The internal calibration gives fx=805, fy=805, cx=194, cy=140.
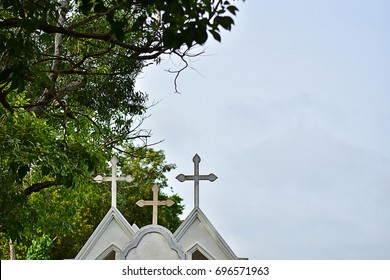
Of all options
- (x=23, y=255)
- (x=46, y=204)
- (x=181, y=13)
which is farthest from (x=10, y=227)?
(x=23, y=255)

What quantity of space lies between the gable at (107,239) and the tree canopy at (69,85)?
43.1 inches

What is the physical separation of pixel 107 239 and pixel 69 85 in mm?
4627

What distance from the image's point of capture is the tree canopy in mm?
7715

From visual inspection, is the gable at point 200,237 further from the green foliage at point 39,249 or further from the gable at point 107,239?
the green foliage at point 39,249

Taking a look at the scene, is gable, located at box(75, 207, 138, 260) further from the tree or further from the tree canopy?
the tree

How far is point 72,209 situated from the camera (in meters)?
25.1

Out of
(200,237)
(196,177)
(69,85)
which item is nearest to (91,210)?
(69,85)

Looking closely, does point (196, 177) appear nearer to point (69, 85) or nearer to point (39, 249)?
point (69, 85)

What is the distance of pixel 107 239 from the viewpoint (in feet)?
51.6

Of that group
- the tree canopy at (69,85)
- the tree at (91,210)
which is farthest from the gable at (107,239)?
the tree at (91,210)

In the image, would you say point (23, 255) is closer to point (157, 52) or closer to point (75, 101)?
point (75, 101)

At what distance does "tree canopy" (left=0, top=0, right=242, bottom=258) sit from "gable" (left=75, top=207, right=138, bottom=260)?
110 cm

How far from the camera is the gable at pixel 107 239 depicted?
15.7m
